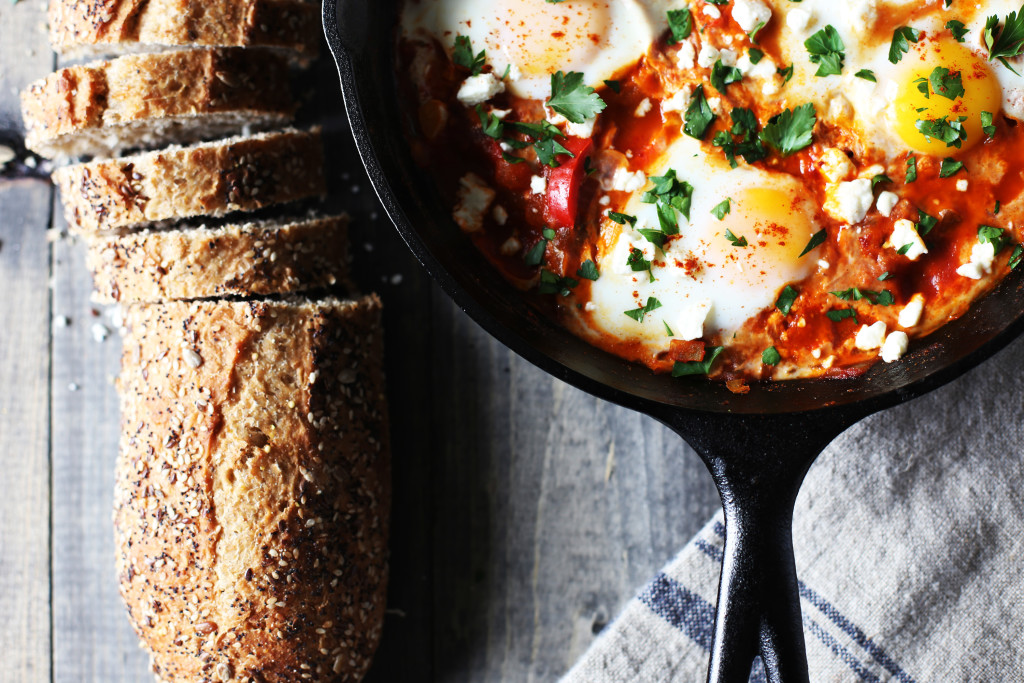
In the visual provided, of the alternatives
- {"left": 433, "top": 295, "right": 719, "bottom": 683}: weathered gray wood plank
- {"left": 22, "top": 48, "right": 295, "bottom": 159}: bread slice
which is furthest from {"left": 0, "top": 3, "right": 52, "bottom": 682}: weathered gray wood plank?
{"left": 433, "top": 295, "right": 719, "bottom": 683}: weathered gray wood plank

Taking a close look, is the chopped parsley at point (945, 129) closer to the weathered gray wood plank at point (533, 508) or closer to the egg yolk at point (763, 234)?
the egg yolk at point (763, 234)

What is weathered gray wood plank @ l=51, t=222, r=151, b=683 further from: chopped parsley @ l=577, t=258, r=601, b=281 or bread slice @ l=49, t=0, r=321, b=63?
chopped parsley @ l=577, t=258, r=601, b=281

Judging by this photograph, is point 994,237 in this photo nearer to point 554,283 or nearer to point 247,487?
point 554,283

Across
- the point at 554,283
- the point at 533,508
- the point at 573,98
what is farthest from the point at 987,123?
the point at 533,508

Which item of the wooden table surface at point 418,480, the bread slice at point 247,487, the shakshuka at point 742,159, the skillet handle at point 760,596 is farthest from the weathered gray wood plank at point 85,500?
the skillet handle at point 760,596

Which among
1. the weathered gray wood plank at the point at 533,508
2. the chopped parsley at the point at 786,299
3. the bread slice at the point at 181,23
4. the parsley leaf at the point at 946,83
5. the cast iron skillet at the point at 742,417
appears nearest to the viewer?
the cast iron skillet at the point at 742,417

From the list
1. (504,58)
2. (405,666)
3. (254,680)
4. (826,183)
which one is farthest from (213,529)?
(826,183)

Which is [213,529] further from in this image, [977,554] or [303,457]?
[977,554]
